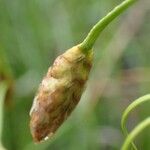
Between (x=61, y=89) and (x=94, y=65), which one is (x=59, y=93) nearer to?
(x=61, y=89)

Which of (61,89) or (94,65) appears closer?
(61,89)

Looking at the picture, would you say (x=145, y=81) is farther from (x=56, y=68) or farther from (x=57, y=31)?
(x=56, y=68)

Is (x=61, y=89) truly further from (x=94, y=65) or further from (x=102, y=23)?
(x=94, y=65)

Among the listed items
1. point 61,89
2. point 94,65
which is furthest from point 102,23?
point 94,65

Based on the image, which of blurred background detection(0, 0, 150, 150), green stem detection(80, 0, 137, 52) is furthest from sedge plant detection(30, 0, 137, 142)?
blurred background detection(0, 0, 150, 150)

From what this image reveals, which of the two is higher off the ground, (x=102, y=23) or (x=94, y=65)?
(x=102, y=23)

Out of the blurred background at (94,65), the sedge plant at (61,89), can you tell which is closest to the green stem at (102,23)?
the sedge plant at (61,89)

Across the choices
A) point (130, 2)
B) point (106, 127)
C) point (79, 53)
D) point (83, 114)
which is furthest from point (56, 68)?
point (106, 127)

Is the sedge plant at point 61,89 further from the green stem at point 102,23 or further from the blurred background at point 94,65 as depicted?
the blurred background at point 94,65
